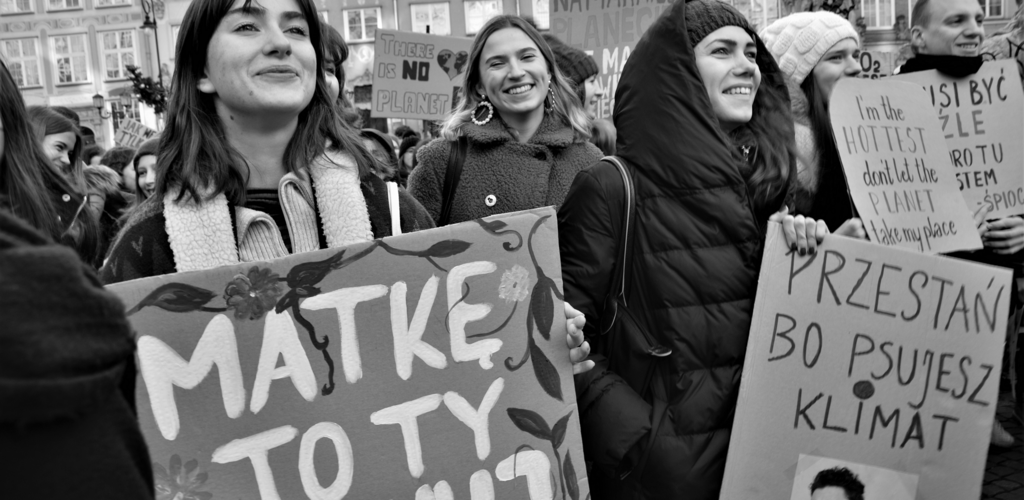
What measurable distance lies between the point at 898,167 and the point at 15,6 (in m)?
46.7

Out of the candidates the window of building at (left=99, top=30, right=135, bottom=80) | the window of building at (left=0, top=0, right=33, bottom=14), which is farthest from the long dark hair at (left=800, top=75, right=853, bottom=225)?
the window of building at (left=0, top=0, right=33, bottom=14)

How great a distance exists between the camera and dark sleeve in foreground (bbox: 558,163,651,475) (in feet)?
6.31

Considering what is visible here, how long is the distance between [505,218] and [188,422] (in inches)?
31.5

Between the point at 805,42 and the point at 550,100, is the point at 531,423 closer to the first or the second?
the point at 550,100

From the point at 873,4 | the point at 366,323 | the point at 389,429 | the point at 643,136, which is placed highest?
the point at 873,4

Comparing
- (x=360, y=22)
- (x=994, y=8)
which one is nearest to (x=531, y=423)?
(x=994, y=8)

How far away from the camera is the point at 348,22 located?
1471 inches

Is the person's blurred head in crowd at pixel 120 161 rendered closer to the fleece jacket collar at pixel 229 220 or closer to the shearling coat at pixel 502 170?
the shearling coat at pixel 502 170

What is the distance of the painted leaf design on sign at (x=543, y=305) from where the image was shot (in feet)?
5.99

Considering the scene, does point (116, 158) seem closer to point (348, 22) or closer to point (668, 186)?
point (668, 186)

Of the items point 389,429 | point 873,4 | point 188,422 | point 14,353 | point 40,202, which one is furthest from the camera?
point 873,4

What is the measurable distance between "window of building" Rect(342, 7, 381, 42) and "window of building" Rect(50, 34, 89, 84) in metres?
12.9

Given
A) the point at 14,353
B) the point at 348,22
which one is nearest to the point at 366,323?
the point at 14,353

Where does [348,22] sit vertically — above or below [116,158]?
above
